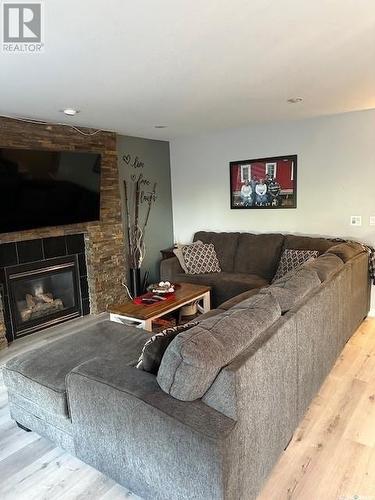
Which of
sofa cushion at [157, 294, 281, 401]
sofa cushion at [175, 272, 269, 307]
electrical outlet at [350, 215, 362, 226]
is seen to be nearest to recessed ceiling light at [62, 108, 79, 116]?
sofa cushion at [175, 272, 269, 307]

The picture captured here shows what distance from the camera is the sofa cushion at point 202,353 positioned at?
139 cm

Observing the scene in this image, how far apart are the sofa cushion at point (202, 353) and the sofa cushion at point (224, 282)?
2352mm

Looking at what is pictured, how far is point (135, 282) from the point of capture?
473 cm

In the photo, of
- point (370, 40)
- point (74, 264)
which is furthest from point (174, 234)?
point (370, 40)

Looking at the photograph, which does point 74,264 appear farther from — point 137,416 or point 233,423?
point 233,423

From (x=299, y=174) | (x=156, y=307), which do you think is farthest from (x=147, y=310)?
(x=299, y=174)

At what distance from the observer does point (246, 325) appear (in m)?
1.64

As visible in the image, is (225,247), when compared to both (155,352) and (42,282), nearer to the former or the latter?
(42,282)

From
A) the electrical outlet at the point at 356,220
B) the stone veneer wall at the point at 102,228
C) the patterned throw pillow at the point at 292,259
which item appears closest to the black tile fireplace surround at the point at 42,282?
the stone veneer wall at the point at 102,228

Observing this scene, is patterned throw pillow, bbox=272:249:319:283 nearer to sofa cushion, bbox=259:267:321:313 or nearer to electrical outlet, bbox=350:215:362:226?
electrical outlet, bbox=350:215:362:226

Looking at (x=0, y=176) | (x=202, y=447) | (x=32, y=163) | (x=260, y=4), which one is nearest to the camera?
(x=202, y=447)

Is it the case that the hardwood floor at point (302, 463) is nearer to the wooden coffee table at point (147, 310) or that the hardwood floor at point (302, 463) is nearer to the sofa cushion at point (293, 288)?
the sofa cushion at point (293, 288)

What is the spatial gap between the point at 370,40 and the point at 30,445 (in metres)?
2.99

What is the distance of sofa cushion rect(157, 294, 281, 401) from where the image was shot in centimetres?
139
